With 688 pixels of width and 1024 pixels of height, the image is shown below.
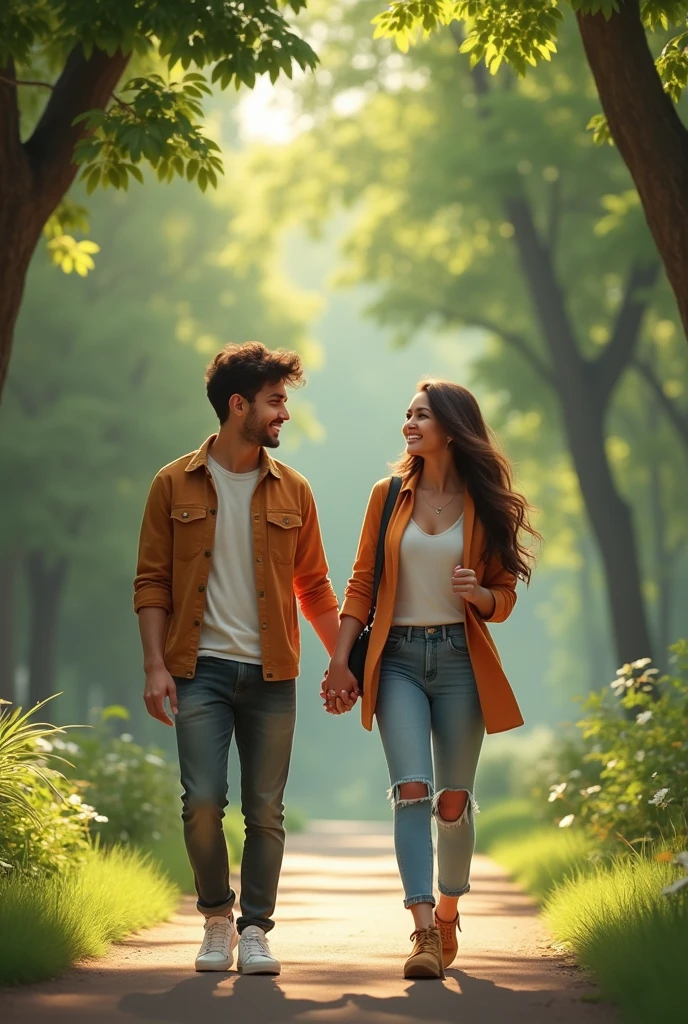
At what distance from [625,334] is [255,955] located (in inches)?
490

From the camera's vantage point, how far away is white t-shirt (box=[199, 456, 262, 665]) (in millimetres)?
5875

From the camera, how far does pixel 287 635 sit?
5914 mm

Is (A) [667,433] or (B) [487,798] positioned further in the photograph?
(B) [487,798]

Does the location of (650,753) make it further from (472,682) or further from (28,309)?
(28,309)

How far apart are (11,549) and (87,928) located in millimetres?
16788

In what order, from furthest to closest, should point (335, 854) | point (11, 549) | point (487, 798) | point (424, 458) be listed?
point (487, 798), point (11, 549), point (335, 854), point (424, 458)

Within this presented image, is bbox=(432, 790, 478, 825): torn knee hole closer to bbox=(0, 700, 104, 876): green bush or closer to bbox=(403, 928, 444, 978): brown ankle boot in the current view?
bbox=(403, 928, 444, 978): brown ankle boot

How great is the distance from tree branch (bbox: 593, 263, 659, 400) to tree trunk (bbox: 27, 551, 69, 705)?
10.6 m

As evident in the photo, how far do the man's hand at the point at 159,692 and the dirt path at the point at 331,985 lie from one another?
3.30ft

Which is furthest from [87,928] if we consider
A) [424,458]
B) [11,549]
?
[11,549]

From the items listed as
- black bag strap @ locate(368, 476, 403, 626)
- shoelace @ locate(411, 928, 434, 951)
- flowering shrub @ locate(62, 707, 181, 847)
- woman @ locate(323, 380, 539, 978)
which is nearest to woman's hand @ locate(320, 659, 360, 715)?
woman @ locate(323, 380, 539, 978)

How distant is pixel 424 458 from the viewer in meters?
6.42

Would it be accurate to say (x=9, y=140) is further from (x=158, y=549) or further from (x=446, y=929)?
(x=446, y=929)

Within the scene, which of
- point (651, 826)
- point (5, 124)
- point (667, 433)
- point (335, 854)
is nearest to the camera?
point (5, 124)
